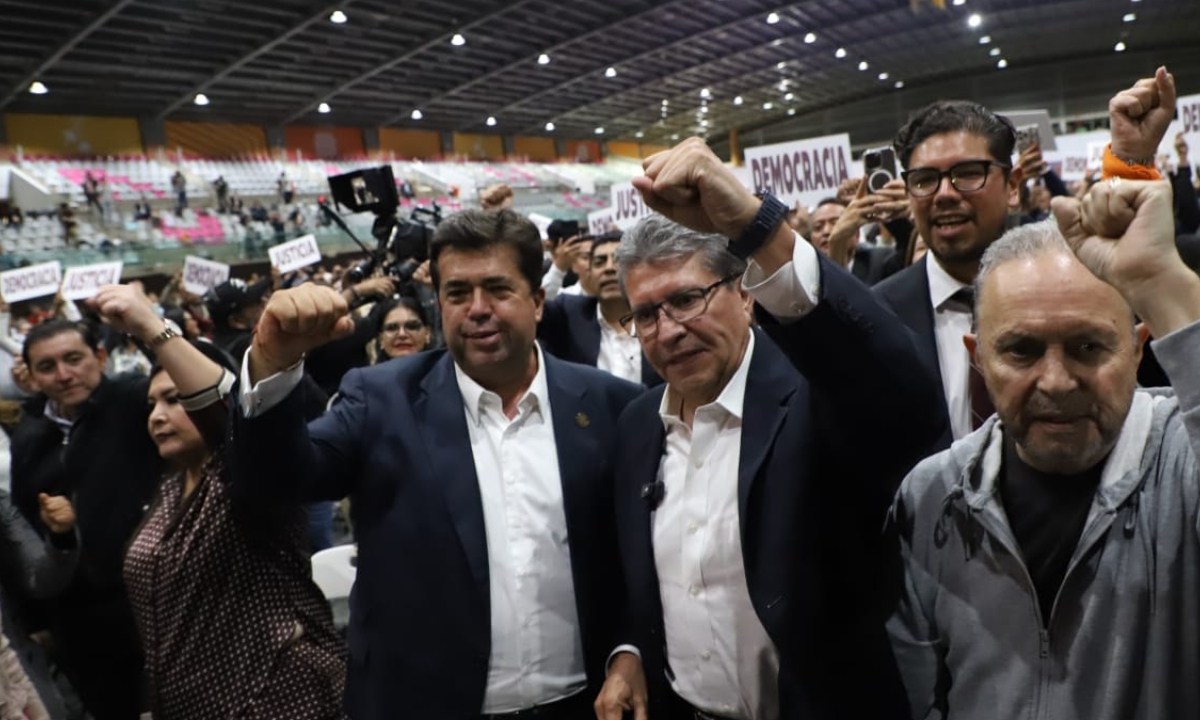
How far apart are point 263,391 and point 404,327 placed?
2.53m

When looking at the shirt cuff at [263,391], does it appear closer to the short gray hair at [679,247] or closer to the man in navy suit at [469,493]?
the man in navy suit at [469,493]

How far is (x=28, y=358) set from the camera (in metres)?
3.16

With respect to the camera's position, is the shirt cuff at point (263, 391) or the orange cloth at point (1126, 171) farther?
the shirt cuff at point (263, 391)

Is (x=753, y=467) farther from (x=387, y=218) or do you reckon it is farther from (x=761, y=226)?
(x=387, y=218)

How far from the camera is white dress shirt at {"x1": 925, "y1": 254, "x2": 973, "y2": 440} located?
1961mm

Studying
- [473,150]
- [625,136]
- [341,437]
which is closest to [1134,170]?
[341,437]

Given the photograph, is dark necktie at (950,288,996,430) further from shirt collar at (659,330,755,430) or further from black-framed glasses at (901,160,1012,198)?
shirt collar at (659,330,755,430)

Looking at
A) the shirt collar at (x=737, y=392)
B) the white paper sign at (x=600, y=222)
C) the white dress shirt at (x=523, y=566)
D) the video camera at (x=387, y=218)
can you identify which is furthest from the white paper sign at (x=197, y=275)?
the shirt collar at (x=737, y=392)

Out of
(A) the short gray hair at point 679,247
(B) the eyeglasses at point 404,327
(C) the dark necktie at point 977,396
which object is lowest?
(C) the dark necktie at point 977,396

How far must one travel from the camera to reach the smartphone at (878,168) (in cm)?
330

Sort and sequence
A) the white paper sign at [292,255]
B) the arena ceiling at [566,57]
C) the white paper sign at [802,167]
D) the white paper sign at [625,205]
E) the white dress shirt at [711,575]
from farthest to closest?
1. the arena ceiling at [566,57]
2. the white paper sign at [292,255]
3. the white paper sign at [625,205]
4. the white paper sign at [802,167]
5. the white dress shirt at [711,575]

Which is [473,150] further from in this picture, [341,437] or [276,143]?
[341,437]

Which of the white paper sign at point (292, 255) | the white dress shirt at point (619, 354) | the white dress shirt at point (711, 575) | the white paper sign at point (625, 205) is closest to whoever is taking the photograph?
the white dress shirt at point (711, 575)

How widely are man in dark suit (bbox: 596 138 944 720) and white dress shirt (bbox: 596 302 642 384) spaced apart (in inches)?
71.5
